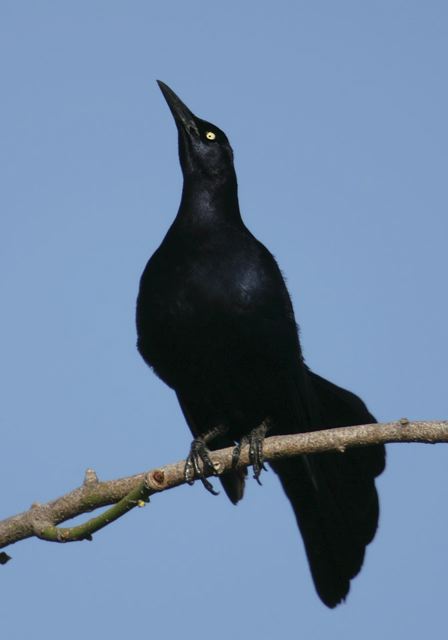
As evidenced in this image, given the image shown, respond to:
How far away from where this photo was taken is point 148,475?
475 cm

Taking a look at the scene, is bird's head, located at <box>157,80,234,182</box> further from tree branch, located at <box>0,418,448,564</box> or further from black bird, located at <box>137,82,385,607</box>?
tree branch, located at <box>0,418,448,564</box>

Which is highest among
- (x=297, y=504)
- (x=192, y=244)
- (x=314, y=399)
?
(x=192, y=244)

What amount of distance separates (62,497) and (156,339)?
1.85 meters

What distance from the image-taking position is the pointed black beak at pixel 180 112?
7.51 meters

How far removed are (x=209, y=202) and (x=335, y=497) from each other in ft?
7.17

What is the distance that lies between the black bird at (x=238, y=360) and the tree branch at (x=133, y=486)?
1.19 meters

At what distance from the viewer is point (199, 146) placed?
7.47 metres

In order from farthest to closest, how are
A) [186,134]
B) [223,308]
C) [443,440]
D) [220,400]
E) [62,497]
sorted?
1. [186,134]
2. [220,400]
3. [223,308]
4. [62,497]
5. [443,440]

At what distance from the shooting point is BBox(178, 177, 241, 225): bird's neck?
711cm

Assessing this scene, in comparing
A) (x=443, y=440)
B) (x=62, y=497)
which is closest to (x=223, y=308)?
(x=62, y=497)

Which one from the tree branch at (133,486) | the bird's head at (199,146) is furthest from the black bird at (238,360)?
the tree branch at (133,486)

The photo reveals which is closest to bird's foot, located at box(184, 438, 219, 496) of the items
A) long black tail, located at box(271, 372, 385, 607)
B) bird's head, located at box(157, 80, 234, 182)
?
long black tail, located at box(271, 372, 385, 607)

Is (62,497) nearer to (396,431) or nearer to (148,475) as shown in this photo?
(148,475)

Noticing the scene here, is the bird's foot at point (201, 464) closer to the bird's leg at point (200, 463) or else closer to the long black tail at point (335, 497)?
the bird's leg at point (200, 463)
